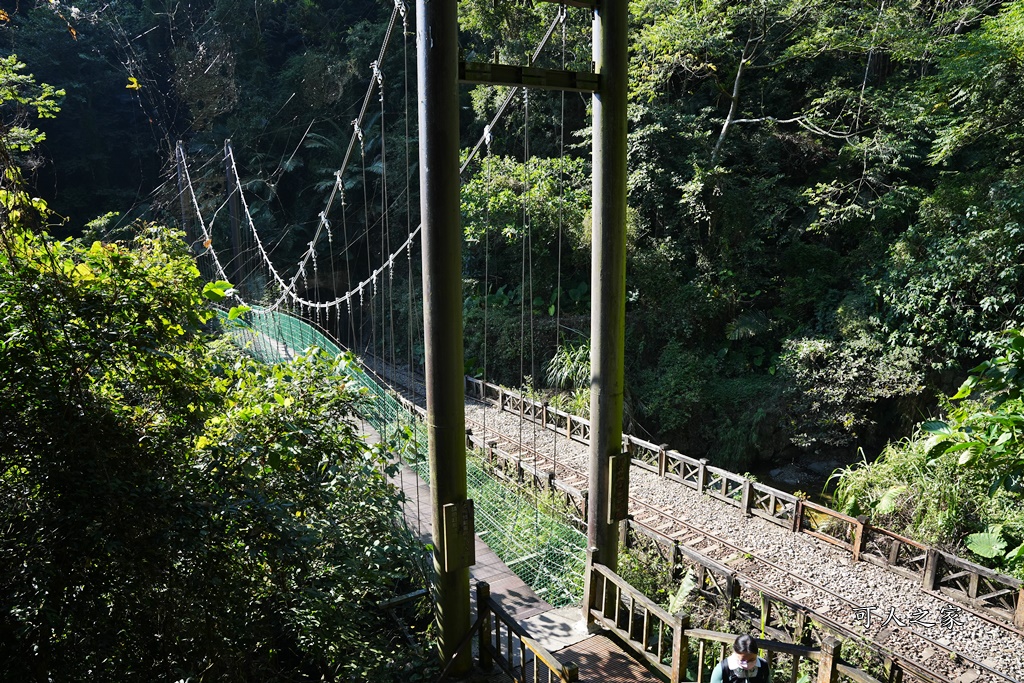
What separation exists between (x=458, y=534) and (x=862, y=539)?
506 centimetres

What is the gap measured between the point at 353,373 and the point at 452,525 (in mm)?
1488

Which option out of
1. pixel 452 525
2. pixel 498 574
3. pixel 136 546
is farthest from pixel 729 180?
pixel 136 546

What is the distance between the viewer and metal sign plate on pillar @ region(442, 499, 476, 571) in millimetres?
3283

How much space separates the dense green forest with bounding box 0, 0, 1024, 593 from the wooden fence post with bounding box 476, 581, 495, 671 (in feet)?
13.2

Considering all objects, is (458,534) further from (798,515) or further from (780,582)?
(798,515)

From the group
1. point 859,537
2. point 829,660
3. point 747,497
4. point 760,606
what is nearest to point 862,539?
point 859,537

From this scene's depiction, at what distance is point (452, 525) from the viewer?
130 inches

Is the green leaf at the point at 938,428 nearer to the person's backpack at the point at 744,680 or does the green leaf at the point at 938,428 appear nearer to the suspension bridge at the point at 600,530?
the suspension bridge at the point at 600,530

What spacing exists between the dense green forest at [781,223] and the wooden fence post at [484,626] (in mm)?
4031

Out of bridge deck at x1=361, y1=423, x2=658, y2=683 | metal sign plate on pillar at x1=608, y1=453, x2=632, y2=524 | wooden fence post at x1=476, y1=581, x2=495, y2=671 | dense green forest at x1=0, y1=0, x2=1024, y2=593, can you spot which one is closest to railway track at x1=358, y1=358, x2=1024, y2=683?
dense green forest at x1=0, y1=0, x2=1024, y2=593

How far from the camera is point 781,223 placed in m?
12.1

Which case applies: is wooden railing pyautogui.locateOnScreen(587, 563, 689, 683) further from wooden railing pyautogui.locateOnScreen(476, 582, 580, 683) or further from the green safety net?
the green safety net

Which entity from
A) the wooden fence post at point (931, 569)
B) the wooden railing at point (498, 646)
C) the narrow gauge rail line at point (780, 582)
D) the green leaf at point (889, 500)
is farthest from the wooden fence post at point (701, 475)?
the wooden railing at point (498, 646)

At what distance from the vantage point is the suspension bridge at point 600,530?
314 centimetres
